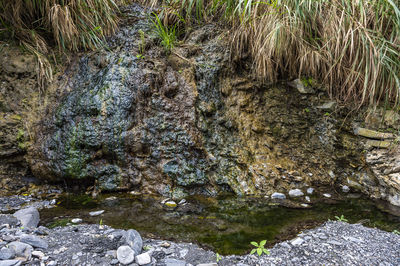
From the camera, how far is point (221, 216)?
7.32 ft

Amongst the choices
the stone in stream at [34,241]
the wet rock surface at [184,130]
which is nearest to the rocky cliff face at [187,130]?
the wet rock surface at [184,130]

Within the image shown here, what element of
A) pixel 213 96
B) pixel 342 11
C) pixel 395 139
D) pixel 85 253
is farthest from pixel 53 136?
pixel 395 139

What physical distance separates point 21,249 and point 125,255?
65 cm

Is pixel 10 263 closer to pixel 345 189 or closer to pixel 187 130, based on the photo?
pixel 187 130

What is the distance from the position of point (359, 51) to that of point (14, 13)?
14.6ft

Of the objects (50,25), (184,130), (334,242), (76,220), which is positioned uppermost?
(50,25)

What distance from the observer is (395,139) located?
2.64 metres

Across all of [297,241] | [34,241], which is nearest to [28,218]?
[34,241]

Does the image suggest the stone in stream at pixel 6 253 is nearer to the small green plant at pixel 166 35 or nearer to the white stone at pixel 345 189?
the small green plant at pixel 166 35

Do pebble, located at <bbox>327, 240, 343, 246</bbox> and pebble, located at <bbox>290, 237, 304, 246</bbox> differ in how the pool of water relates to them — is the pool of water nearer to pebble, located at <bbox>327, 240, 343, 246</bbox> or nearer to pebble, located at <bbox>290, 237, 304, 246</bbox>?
pebble, located at <bbox>290, 237, 304, 246</bbox>

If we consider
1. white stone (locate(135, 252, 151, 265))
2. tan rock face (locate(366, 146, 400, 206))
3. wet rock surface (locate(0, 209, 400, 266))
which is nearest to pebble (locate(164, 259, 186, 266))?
wet rock surface (locate(0, 209, 400, 266))

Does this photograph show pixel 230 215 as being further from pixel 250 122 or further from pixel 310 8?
pixel 310 8

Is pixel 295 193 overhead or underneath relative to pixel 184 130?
underneath

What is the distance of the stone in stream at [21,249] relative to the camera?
1.38 metres
